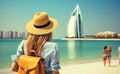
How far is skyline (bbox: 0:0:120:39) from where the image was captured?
246 centimetres

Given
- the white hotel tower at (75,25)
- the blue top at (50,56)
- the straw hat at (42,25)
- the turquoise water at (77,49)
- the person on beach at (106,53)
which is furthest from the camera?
the person on beach at (106,53)

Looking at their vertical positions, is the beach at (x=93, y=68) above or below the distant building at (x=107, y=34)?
below

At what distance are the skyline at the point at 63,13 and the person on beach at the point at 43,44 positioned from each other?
1.49 feet

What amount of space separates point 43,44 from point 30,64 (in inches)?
5.6

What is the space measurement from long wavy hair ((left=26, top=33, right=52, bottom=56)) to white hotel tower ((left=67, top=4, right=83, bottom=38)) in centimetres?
72

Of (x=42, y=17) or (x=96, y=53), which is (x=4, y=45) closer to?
(x=42, y=17)

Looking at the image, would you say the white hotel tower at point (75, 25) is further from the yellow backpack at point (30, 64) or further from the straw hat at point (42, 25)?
the yellow backpack at point (30, 64)

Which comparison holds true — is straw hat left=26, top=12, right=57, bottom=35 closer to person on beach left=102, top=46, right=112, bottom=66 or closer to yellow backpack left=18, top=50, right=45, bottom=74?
yellow backpack left=18, top=50, right=45, bottom=74

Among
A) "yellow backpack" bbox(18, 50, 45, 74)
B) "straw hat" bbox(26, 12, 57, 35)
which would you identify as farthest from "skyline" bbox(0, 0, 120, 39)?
"yellow backpack" bbox(18, 50, 45, 74)

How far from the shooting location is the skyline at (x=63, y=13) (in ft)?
8.09

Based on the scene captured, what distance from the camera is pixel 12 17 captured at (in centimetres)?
247

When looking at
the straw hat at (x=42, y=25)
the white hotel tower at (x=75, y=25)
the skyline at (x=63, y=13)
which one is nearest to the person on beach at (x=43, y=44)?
the straw hat at (x=42, y=25)

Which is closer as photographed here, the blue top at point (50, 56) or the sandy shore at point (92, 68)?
the blue top at point (50, 56)

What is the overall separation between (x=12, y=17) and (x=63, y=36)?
1.48ft
